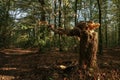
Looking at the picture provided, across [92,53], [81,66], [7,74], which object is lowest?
[7,74]

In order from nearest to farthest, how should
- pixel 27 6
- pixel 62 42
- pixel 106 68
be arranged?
pixel 106 68
pixel 62 42
pixel 27 6

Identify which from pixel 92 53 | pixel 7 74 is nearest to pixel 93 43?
pixel 92 53

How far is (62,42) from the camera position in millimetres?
12781

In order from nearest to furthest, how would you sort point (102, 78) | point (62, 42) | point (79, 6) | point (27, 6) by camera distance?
point (102, 78) < point (62, 42) < point (27, 6) < point (79, 6)

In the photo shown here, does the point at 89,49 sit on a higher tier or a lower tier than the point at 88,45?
lower

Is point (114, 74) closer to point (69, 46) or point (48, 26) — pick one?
point (69, 46)

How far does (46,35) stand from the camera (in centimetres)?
1193

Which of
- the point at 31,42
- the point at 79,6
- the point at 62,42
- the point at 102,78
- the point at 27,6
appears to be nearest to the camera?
the point at 102,78

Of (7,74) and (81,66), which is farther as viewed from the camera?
(7,74)

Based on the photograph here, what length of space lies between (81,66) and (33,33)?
11.7 ft

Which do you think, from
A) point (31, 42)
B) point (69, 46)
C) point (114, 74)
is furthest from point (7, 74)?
point (114, 74)

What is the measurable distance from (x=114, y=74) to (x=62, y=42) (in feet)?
13.3

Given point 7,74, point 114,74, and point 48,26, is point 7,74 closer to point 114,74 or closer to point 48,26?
point 48,26

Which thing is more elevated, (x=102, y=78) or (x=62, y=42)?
(x=62, y=42)
